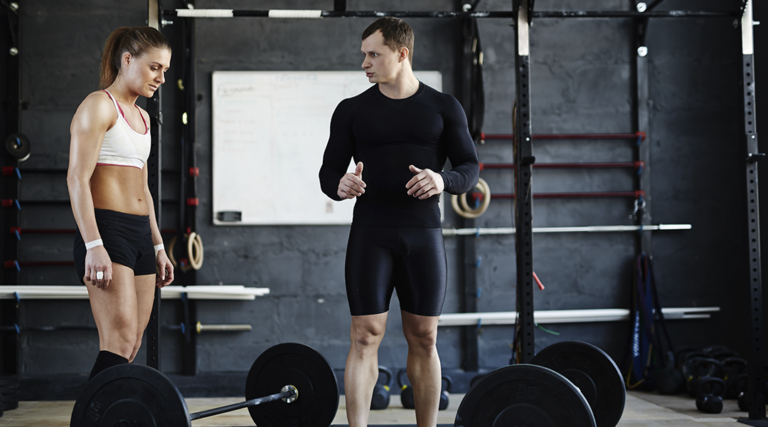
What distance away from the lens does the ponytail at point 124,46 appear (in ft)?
6.18

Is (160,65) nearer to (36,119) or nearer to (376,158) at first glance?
(376,158)

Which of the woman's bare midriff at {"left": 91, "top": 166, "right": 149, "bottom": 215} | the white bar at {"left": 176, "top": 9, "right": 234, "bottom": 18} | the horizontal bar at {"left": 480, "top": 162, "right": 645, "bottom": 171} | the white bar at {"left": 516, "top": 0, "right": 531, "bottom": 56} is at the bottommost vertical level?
the woman's bare midriff at {"left": 91, "top": 166, "right": 149, "bottom": 215}

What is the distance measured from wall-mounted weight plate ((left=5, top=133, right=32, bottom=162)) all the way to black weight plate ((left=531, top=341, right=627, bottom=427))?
3.65 meters

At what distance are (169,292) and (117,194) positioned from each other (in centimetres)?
221

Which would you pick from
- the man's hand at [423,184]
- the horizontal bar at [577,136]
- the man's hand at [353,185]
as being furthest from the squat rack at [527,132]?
the horizontal bar at [577,136]

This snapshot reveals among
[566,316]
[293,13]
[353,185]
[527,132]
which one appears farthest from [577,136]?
[353,185]

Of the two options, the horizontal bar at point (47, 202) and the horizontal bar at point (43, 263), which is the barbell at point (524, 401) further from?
the horizontal bar at point (43, 263)

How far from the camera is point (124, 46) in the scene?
1894 millimetres

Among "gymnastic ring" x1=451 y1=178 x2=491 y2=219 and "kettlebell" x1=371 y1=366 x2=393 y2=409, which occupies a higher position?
"gymnastic ring" x1=451 y1=178 x2=491 y2=219

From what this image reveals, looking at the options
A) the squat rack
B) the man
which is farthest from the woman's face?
the squat rack

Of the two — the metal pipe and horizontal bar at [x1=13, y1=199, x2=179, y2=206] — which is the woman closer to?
horizontal bar at [x1=13, y1=199, x2=179, y2=206]

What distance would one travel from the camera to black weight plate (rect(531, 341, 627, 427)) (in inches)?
94.3

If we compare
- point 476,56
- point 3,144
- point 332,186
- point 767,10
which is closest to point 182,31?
point 3,144

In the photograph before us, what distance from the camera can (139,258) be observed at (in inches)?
76.4
